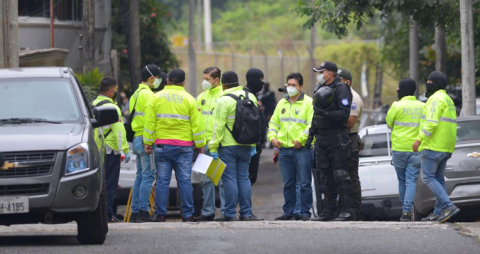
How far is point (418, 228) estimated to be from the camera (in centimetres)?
1012

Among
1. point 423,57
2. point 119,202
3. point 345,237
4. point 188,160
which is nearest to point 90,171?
point 345,237

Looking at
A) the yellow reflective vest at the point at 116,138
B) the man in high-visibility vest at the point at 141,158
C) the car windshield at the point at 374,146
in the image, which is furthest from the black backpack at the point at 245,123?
the car windshield at the point at 374,146

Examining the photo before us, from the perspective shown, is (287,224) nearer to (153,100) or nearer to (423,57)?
(153,100)

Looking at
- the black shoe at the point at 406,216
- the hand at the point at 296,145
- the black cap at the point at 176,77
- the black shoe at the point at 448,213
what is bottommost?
the black shoe at the point at 406,216

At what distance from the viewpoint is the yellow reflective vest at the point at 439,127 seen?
1098cm

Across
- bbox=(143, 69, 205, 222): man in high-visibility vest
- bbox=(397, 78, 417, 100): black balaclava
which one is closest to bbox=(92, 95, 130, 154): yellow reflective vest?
bbox=(143, 69, 205, 222): man in high-visibility vest

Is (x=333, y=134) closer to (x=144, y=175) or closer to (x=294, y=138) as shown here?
(x=294, y=138)

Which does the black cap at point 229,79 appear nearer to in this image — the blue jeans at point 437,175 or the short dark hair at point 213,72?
the short dark hair at point 213,72

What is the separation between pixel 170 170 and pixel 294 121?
5.29 ft

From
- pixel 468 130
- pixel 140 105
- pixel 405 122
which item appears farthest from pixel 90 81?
pixel 468 130

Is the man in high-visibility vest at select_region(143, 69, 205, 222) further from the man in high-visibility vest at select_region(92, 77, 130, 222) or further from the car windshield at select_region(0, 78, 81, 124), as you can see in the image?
the car windshield at select_region(0, 78, 81, 124)

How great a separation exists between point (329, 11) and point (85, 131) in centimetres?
884

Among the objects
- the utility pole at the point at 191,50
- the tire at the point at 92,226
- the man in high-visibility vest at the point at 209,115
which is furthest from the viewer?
the utility pole at the point at 191,50

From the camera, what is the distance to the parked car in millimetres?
8430
